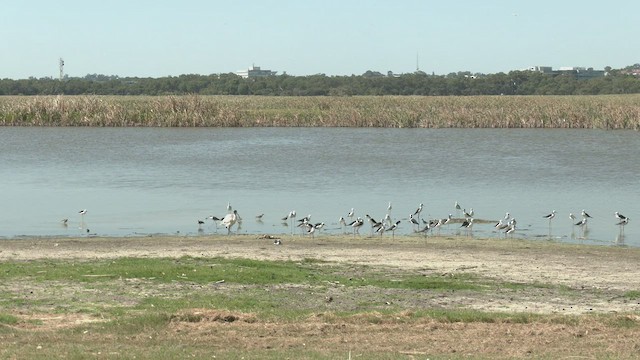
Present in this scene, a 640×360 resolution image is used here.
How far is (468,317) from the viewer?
14.6 m

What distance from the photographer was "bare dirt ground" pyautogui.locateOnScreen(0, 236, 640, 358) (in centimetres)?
1308

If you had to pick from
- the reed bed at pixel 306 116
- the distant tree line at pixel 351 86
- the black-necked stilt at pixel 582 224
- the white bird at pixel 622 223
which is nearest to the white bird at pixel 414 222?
the black-necked stilt at pixel 582 224

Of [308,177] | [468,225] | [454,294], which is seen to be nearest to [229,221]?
[468,225]

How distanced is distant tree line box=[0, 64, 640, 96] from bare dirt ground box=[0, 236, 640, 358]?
9136 centimetres

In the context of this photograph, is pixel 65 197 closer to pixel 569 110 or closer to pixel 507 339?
pixel 507 339

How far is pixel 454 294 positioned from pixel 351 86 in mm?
104386

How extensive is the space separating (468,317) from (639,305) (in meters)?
3.25

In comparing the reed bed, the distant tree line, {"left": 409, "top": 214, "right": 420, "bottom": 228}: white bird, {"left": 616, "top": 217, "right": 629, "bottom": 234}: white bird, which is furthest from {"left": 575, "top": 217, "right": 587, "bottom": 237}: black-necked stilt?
the distant tree line

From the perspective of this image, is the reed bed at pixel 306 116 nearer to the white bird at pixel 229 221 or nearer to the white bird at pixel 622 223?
the white bird at pixel 622 223

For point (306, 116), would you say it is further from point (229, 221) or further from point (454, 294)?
point (454, 294)

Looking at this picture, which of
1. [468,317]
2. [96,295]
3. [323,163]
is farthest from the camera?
[323,163]

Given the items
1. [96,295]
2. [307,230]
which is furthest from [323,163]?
[96,295]

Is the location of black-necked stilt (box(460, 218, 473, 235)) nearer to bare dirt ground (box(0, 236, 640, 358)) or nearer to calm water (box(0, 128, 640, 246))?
calm water (box(0, 128, 640, 246))

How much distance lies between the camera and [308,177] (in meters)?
40.4
